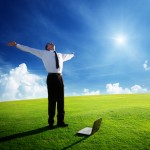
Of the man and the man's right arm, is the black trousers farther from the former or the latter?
the man's right arm

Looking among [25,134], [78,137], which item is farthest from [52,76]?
[78,137]

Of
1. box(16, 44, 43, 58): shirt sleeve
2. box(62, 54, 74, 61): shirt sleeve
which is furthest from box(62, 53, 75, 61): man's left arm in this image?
box(16, 44, 43, 58): shirt sleeve

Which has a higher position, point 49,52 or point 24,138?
point 49,52

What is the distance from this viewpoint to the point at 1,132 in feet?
33.3

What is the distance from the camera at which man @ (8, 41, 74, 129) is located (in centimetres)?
1034

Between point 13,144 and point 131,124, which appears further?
point 131,124

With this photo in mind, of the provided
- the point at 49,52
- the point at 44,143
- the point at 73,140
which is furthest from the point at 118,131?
the point at 49,52

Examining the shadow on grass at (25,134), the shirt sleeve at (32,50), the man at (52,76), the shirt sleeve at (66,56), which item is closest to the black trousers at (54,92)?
the man at (52,76)

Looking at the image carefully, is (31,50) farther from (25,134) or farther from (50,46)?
(25,134)

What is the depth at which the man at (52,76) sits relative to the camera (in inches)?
407

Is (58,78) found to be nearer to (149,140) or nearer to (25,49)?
(25,49)

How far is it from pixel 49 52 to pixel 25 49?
3.39 feet

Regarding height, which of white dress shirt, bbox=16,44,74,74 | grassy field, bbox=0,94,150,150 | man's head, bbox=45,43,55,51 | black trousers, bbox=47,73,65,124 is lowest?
grassy field, bbox=0,94,150,150

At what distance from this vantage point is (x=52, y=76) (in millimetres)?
10305
